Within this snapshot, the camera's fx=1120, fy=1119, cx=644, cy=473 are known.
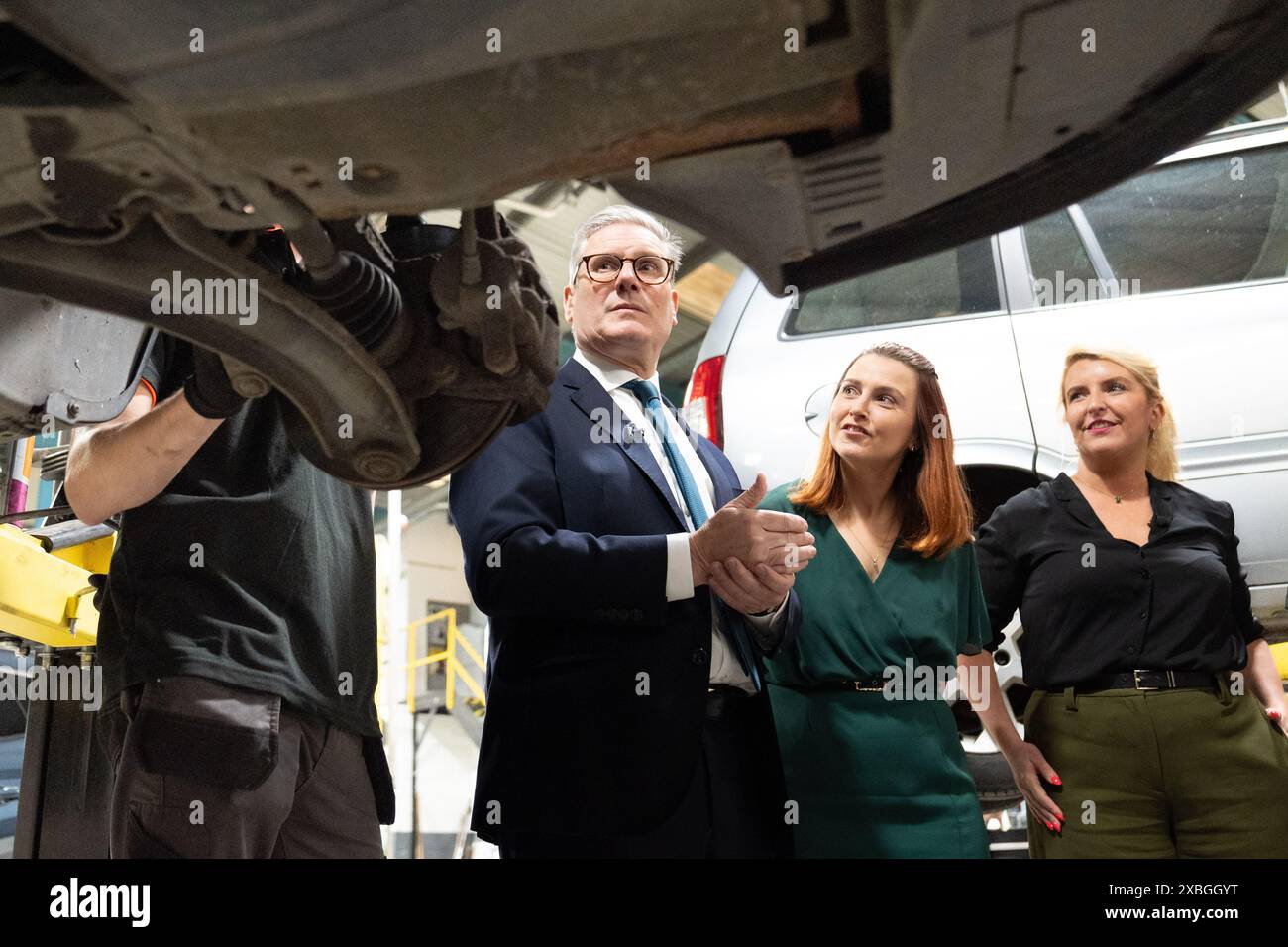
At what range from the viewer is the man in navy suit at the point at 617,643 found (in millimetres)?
1505

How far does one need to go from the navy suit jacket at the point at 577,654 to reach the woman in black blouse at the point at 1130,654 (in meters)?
0.59

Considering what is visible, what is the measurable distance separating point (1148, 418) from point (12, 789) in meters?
2.75

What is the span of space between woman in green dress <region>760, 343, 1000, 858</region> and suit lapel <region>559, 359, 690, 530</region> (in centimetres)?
31

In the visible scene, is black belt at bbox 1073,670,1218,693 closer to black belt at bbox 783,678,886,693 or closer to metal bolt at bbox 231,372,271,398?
black belt at bbox 783,678,886,693

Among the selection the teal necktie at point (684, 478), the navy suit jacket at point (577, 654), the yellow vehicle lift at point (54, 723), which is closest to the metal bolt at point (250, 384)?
the navy suit jacket at point (577, 654)

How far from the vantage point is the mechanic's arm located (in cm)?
146

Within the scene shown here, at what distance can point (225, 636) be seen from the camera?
1.47m

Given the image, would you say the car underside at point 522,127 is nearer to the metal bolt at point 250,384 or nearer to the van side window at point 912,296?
the metal bolt at point 250,384

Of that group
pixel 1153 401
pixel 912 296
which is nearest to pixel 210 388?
pixel 1153 401

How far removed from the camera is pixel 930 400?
1.98m

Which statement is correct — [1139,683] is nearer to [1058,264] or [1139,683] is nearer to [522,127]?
[1058,264]

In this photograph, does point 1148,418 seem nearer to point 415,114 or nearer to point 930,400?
point 930,400

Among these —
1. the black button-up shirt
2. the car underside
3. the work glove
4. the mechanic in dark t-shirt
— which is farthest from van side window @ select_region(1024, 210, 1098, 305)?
the work glove
